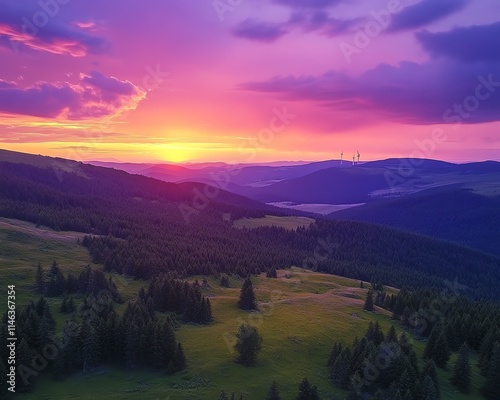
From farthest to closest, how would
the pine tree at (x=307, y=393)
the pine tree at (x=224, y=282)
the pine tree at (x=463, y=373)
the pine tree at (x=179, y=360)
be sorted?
the pine tree at (x=224, y=282), the pine tree at (x=463, y=373), the pine tree at (x=179, y=360), the pine tree at (x=307, y=393)

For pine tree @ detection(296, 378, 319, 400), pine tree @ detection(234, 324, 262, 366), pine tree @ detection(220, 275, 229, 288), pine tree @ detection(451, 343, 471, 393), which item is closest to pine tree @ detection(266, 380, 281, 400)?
pine tree @ detection(296, 378, 319, 400)

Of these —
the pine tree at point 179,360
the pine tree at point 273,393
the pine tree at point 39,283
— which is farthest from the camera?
the pine tree at point 39,283

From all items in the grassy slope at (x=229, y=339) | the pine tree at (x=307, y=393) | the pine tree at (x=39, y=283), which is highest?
the pine tree at (x=39, y=283)

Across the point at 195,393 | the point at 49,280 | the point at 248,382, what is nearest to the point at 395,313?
the point at 248,382

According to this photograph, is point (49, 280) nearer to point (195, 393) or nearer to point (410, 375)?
point (195, 393)

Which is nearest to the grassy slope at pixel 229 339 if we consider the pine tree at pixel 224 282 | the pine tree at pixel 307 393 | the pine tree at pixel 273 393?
the pine tree at pixel 224 282

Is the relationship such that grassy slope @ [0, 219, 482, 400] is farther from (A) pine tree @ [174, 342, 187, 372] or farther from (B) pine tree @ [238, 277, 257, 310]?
(B) pine tree @ [238, 277, 257, 310]

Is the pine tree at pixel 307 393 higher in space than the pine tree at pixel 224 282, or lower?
higher

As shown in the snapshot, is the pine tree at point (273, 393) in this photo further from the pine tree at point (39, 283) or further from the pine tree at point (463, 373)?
the pine tree at point (39, 283)
